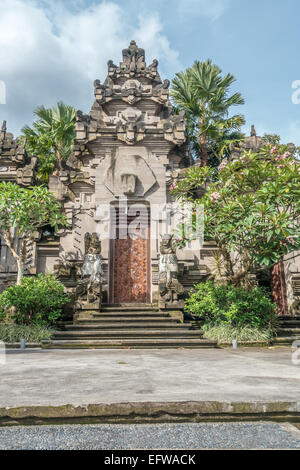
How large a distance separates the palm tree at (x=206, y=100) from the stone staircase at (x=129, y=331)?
10096mm

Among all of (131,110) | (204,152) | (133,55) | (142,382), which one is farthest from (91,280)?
(133,55)

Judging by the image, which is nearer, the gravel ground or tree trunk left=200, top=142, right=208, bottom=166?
the gravel ground

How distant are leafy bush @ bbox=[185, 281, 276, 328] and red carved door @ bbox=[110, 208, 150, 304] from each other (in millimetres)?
3083

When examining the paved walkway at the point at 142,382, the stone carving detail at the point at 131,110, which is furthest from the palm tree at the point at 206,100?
the paved walkway at the point at 142,382

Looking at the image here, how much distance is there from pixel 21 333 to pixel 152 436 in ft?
24.7

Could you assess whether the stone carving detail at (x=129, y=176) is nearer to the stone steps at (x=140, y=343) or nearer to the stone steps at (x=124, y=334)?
the stone steps at (x=124, y=334)

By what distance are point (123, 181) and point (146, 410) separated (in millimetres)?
10974

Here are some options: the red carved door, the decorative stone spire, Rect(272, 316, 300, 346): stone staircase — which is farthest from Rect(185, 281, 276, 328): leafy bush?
the decorative stone spire

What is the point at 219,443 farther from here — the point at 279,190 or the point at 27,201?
the point at 27,201

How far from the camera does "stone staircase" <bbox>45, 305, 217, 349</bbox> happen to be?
848cm

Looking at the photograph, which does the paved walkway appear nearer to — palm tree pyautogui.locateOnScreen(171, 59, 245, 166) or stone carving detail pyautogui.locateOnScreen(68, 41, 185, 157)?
stone carving detail pyautogui.locateOnScreen(68, 41, 185, 157)

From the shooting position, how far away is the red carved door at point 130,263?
1270 centimetres

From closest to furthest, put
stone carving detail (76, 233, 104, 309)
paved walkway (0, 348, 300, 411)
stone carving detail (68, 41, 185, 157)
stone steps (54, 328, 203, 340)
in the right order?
paved walkway (0, 348, 300, 411), stone steps (54, 328, 203, 340), stone carving detail (76, 233, 104, 309), stone carving detail (68, 41, 185, 157)
